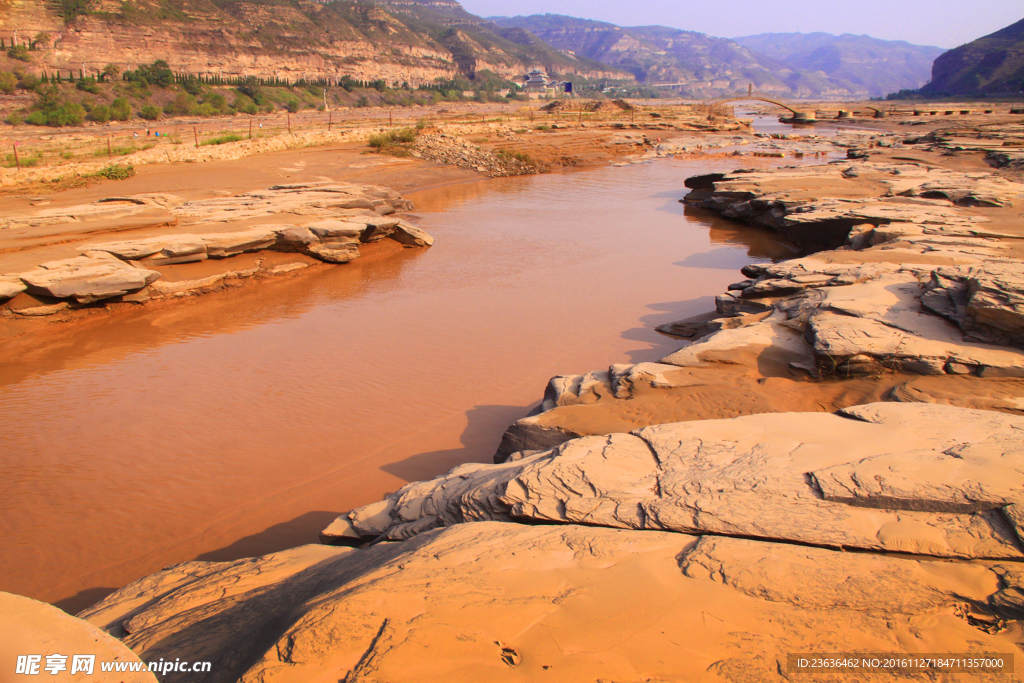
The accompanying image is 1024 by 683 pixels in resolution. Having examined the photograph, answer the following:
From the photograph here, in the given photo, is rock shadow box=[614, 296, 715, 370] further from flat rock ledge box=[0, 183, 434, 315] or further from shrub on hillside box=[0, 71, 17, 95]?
shrub on hillside box=[0, 71, 17, 95]

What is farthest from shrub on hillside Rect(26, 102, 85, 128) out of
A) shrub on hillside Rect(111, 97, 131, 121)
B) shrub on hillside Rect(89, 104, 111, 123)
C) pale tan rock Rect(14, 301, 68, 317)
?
pale tan rock Rect(14, 301, 68, 317)

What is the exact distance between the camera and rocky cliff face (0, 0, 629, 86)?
4466 cm

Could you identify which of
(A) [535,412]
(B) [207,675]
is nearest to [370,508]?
(B) [207,675]

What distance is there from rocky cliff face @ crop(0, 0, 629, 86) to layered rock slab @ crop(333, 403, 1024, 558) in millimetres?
53583

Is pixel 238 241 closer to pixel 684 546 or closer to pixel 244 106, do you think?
pixel 684 546

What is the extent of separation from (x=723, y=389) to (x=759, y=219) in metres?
11.3

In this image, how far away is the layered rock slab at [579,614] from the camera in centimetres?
204

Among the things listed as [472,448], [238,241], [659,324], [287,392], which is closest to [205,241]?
[238,241]

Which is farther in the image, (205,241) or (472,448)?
(205,241)

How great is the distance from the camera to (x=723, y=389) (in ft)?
17.1

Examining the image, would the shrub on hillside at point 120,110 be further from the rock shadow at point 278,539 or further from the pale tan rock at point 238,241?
the rock shadow at point 278,539

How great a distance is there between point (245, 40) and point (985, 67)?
9770 cm

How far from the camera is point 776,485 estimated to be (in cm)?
297

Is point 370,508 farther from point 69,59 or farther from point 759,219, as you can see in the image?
point 69,59
